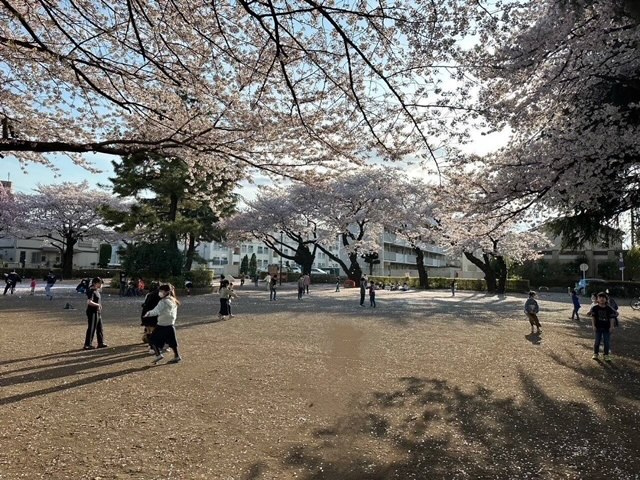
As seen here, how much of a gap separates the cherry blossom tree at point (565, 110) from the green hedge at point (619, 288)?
19.5 metres

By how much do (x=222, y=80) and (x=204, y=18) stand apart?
1.19 meters

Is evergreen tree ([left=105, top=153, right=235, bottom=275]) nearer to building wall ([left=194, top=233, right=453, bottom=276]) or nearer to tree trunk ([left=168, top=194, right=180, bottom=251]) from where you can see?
tree trunk ([left=168, top=194, right=180, bottom=251])

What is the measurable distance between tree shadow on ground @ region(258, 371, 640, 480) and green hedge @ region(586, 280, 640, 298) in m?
29.1

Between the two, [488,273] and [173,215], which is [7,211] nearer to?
[173,215]

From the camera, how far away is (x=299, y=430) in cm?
439

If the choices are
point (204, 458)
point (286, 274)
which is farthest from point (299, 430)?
point (286, 274)

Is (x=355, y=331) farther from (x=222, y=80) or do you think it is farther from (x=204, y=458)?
(x=204, y=458)

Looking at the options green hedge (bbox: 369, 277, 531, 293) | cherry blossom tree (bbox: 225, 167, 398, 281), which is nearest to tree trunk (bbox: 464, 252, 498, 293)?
green hedge (bbox: 369, 277, 531, 293)

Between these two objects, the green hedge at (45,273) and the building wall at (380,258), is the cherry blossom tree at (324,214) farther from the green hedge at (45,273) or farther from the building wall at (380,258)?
the building wall at (380,258)

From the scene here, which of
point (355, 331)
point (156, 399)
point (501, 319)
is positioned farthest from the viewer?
point (501, 319)

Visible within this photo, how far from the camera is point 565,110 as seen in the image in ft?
37.3

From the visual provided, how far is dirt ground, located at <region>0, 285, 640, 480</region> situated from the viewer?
361 centimetres

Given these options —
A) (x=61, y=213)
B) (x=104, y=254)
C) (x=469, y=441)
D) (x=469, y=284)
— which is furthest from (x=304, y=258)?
(x=469, y=441)

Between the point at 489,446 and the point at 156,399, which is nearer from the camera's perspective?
the point at 489,446
